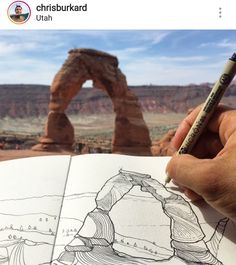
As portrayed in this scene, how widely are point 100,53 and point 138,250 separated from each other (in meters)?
8.29

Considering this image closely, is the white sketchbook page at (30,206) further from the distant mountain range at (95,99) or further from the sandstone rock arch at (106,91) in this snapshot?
the distant mountain range at (95,99)

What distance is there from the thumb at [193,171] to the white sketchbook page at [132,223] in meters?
0.12

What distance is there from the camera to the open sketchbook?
2.84 ft

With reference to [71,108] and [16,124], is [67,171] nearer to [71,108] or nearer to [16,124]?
[16,124]

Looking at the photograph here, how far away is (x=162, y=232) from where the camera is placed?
0.92 metres

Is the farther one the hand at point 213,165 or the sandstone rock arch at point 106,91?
the sandstone rock arch at point 106,91

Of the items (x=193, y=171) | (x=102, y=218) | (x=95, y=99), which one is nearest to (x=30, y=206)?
(x=102, y=218)

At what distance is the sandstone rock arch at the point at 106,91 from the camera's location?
8.84m

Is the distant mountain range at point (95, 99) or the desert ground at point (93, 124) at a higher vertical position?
the distant mountain range at point (95, 99)

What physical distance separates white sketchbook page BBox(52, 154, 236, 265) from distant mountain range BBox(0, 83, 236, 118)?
22170mm

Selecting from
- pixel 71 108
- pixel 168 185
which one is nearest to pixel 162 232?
pixel 168 185
